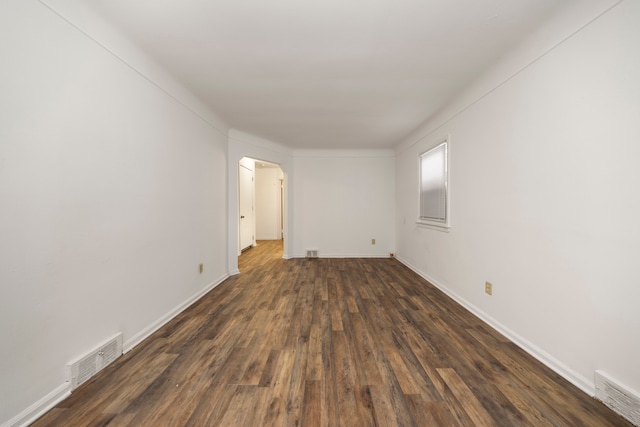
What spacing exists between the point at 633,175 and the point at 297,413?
87.7 inches

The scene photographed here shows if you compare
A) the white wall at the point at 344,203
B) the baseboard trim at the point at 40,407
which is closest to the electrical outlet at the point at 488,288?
the white wall at the point at 344,203

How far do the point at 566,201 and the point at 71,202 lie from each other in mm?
3226

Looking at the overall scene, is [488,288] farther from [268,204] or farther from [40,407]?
[268,204]

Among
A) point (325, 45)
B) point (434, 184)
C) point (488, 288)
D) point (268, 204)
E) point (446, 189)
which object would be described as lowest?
point (488, 288)

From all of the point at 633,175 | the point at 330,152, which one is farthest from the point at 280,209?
the point at 633,175

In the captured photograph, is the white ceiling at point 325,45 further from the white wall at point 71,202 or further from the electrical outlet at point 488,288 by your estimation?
the electrical outlet at point 488,288

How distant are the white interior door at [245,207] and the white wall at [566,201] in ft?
16.4

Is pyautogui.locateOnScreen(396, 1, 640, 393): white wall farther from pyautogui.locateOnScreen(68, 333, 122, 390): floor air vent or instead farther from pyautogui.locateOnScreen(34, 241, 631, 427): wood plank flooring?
pyautogui.locateOnScreen(68, 333, 122, 390): floor air vent

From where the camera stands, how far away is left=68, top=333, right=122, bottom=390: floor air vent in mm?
1513

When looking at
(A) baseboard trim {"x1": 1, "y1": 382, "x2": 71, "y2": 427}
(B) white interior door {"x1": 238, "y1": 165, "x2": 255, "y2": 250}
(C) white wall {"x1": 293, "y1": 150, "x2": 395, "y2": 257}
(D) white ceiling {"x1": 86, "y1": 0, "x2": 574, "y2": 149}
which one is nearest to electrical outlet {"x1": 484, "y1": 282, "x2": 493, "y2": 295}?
(D) white ceiling {"x1": 86, "y1": 0, "x2": 574, "y2": 149}

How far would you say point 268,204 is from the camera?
27.7ft

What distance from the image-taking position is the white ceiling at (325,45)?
1.60 metres

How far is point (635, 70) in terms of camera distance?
129 cm

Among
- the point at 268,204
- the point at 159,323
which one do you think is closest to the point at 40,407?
the point at 159,323
